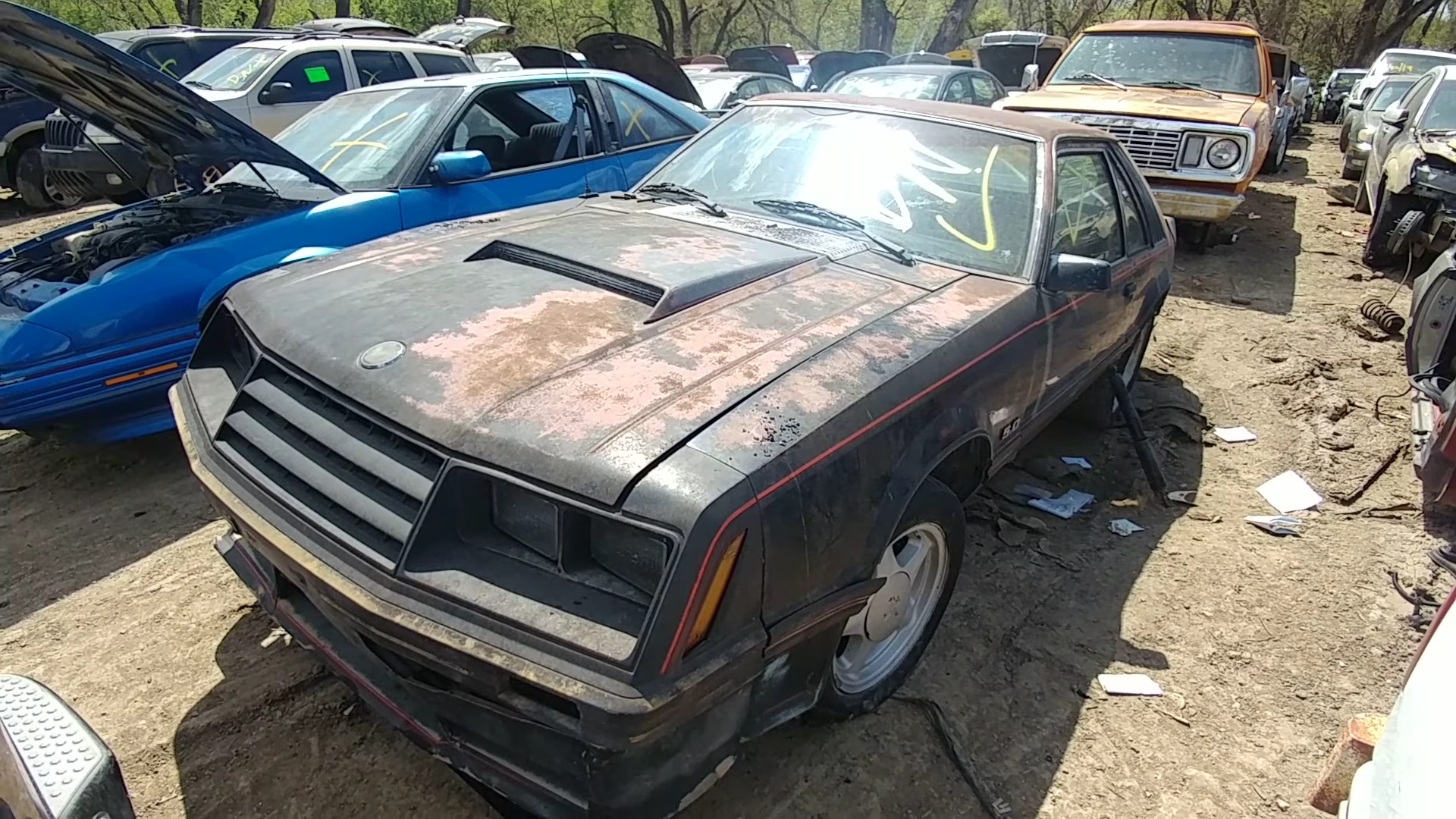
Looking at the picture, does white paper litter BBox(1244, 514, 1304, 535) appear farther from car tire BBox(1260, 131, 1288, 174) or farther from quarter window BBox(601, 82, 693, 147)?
car tire BBox(1260, 131, 1288, 174)

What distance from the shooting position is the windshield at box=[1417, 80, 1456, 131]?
7.45 meters

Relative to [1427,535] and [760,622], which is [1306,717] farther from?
[760,622]

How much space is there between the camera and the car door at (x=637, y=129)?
5352mm

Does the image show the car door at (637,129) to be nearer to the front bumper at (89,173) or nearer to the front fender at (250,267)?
the front fender at (250,267)

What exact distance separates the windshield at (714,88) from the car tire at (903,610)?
29.7ft

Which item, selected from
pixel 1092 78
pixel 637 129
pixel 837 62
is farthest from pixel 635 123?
pixel 837 62

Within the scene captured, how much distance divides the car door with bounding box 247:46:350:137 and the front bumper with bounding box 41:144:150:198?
1.81 metres

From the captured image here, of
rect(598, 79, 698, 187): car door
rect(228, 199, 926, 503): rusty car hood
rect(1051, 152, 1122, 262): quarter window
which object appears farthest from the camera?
rect(598, 79, 698, 187): car door

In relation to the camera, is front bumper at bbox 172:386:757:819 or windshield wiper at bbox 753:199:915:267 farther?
windshield wiper at bbox 753:199:915:267

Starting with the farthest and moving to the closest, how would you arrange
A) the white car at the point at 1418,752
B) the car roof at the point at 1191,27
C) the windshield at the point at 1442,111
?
the car roof at the point at 1191,27 < the windshield at the point at 1442,111 < the white car at the point at 1418,752

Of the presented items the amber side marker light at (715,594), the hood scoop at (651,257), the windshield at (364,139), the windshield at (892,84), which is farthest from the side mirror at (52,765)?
the windshield at (892,84)

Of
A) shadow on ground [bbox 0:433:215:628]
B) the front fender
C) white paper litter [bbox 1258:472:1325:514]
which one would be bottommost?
white paper litter [bbox 1258:472:1325:514]

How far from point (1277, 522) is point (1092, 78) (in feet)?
19.5

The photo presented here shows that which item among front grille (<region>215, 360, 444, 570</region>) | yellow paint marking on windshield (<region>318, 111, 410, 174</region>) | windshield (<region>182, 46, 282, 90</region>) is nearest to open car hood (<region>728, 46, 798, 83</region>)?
windshield (<region>182, 46, 282, 90</region>)
